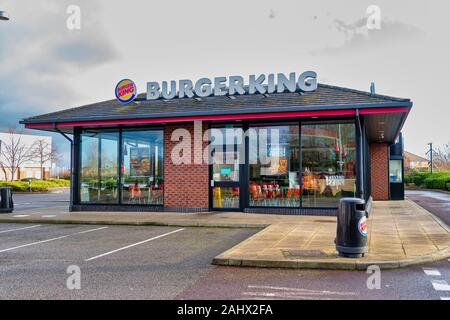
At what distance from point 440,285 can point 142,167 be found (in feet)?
40.4

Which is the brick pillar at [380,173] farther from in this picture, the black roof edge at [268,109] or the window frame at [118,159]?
the window frame at [118,159]

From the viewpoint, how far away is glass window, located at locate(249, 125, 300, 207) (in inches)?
585

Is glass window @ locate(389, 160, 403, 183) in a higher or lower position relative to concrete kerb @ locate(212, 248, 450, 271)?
higher

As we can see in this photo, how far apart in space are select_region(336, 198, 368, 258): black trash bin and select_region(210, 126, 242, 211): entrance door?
781 centimetres

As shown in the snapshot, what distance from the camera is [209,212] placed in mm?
15352

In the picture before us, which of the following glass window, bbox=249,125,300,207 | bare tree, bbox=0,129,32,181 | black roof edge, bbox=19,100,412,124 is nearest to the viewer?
black roof edge, bbox=19,100,412,124

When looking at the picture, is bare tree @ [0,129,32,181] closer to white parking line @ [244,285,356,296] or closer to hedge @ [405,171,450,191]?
hedge @ [405,171,450,191]

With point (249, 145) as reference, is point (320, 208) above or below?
below

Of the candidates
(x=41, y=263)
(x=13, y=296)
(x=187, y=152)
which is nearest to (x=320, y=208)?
(x=187, y=152)

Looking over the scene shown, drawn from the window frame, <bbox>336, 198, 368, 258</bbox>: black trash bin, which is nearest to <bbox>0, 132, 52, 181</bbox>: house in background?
the window frame

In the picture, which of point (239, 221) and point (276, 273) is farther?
point (239, 221)

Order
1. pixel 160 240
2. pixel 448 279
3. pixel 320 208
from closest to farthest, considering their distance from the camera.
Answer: pixel 448 279, pixel 160 240, pixel 320 208
